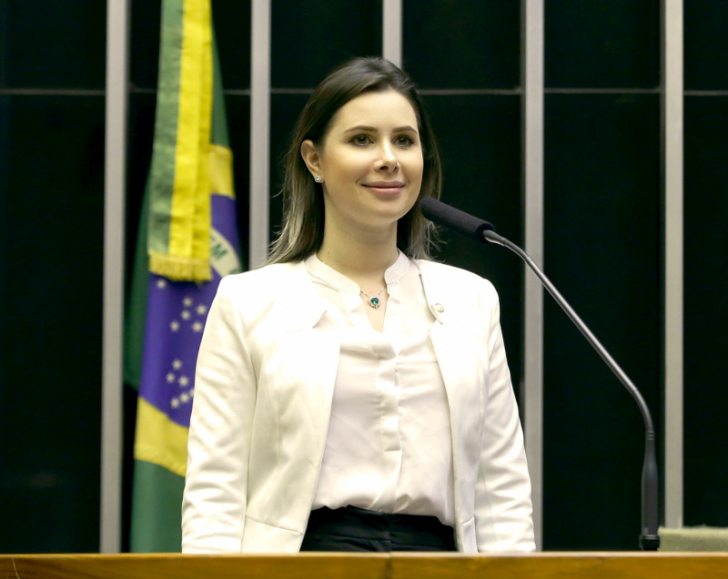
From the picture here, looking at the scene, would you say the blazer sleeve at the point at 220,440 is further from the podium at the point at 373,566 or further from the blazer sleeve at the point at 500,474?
the podium at the point at 373,566

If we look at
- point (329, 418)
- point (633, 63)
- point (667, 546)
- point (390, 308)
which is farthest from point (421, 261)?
point (633, 63)

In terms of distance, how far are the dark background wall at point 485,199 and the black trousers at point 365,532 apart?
212 cm

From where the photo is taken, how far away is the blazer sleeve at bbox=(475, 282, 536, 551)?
176 cm

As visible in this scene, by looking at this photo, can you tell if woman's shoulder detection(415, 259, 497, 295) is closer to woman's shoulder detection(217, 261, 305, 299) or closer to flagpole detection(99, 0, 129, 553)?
woman's shoulder detection(217, 261, 305, 299)

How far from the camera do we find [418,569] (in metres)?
0.96

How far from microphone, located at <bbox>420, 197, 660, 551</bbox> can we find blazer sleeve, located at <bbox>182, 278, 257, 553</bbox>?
448 millimetres

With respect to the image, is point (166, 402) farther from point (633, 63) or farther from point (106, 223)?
point (633, 63)

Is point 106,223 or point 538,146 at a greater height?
point 538,146

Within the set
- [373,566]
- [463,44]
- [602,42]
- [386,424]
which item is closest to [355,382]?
[386,424]

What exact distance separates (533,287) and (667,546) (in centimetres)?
157

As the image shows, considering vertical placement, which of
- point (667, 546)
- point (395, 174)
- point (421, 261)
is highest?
point (395, 174)

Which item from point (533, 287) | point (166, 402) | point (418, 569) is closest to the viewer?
point (418, 569)

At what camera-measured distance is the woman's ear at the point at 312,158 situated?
6.29 ft
